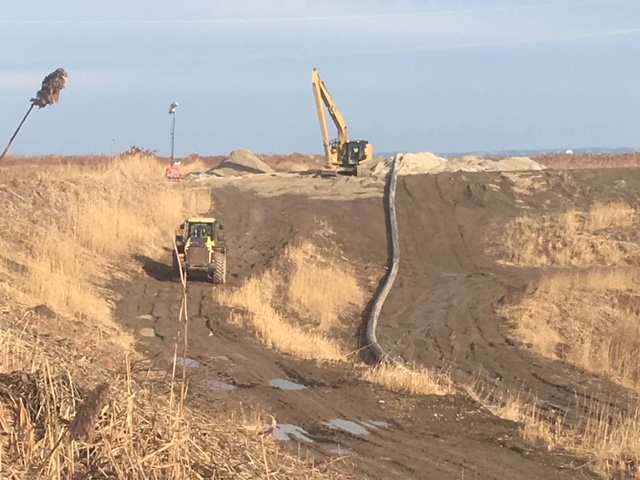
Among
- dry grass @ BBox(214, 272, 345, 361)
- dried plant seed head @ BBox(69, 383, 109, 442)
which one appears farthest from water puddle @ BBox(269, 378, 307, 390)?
dried plant seed head @ BBox(69, 383, 109, 442)

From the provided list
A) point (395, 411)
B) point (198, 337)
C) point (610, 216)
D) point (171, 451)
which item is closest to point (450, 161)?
point (610, 216)

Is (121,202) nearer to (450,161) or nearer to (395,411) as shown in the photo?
(395,411)

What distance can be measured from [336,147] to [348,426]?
38.8 meters

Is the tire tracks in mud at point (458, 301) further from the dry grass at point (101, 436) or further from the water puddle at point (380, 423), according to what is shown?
the dry grass at point (101, 436)

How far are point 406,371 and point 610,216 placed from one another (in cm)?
2485

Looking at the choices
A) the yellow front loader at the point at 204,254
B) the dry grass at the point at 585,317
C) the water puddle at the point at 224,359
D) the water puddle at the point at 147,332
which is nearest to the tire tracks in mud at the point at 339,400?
the water puddle at the point at 224,359

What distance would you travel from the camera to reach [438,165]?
5153cm

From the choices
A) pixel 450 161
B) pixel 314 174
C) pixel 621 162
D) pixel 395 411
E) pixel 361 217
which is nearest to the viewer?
pixel 395 411

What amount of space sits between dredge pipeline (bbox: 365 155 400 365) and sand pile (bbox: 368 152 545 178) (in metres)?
2.03

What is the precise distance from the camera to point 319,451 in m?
9.91

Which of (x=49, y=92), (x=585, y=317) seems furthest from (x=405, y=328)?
(x=49, y=92)

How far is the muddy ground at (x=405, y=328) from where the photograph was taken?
1066 centimetres

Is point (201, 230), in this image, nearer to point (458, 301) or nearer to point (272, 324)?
point (272, 324)

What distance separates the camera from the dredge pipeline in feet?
59.8
